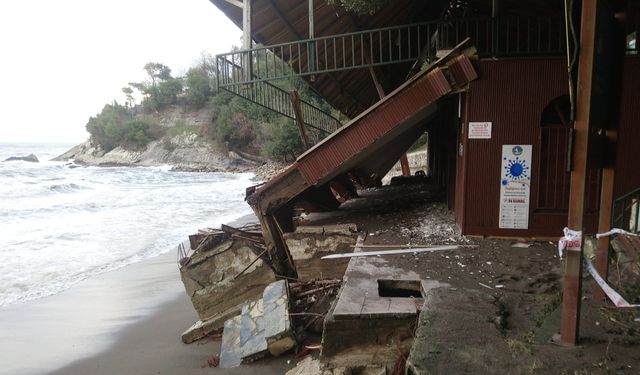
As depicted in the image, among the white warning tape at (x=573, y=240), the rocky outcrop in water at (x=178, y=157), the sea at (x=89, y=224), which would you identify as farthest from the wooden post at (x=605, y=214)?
the rocky outcrop in water at (x=178, y=157)

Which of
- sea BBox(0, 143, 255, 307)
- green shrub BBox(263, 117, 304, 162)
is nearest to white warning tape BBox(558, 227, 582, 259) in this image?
sea BBox(0, 143, 255, 307)

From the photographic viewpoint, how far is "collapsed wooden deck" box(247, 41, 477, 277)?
7105 mm

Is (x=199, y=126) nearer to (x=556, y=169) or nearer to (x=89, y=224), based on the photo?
(x=89, y=224)

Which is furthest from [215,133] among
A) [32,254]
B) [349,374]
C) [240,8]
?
[349,374]

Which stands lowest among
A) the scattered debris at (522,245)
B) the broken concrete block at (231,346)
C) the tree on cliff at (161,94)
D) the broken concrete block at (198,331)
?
the broken concrete block at (198,331)

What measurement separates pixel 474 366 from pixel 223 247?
19.0 feet

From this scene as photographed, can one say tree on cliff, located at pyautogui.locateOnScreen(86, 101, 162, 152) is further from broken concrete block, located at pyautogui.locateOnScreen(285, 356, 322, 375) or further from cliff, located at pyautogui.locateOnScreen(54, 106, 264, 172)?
broken concrete block, located at pyautogui.locateOnScreen(285, 356, 322, 375)

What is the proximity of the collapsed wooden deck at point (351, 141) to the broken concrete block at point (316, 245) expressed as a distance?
0.23m

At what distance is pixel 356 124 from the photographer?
25.4 feet

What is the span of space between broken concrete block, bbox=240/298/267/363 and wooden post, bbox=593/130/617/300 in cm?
379

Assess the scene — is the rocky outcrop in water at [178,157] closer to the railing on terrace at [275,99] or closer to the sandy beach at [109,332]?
the railing on terrace at [275,99]

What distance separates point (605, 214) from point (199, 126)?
55495 millimetres

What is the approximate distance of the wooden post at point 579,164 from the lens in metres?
2.91

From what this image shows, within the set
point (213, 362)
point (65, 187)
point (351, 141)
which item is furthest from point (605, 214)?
point (65, 187)
